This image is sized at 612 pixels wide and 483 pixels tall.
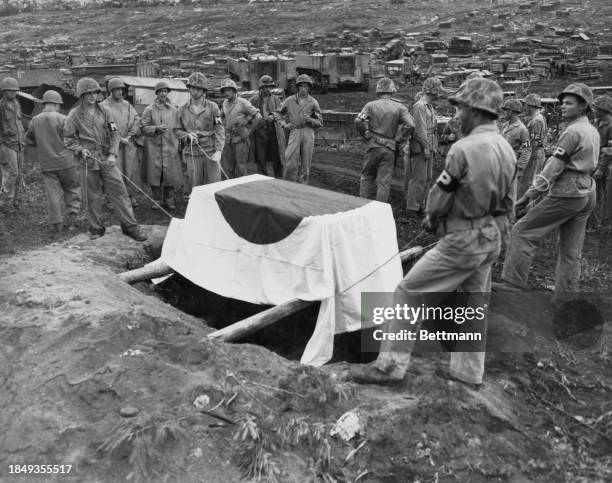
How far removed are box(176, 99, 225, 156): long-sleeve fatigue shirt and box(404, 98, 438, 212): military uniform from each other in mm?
2612

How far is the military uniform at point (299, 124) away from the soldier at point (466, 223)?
5324 millimetres

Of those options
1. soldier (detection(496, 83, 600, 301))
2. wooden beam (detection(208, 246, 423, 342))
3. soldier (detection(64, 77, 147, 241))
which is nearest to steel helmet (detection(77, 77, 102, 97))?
soldier (detection(64, 77, 147, 241))

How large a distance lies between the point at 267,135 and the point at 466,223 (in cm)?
635

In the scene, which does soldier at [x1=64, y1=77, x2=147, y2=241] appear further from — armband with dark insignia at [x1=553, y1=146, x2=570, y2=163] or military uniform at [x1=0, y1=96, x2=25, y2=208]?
armband with dark insignia at [x1=553, y1=146, x2=570, y2=163]

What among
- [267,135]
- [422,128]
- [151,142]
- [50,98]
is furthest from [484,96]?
[151,142]

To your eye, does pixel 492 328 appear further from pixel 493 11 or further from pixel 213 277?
pixel 493 11

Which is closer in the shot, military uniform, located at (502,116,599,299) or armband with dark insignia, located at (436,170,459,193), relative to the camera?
armband with dark insignia, located at (436,170,459,193)

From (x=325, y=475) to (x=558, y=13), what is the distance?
42171 mm

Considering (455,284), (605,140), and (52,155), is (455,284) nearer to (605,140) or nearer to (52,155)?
(605,140)

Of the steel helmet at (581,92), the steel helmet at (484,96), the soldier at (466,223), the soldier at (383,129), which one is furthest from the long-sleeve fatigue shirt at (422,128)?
the steel helmet at (484,96)

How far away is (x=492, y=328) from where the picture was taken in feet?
17.2

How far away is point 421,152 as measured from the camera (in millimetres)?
8695

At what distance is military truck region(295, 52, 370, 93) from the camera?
22453 mm

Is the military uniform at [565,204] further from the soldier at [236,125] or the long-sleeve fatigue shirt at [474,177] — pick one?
the soldier at [236,125]
